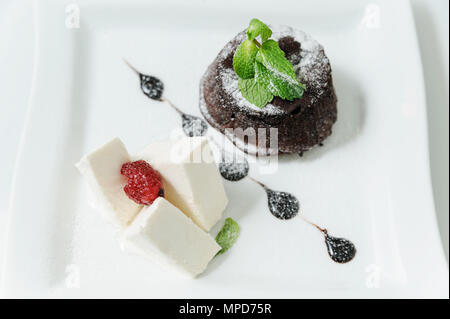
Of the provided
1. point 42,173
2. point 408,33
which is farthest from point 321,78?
point 42,173

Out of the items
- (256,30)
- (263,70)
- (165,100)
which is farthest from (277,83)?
(165,100)

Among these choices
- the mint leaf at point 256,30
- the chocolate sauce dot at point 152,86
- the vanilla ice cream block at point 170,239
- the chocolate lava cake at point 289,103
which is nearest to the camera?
the vanilla ice cream block at point 170,239

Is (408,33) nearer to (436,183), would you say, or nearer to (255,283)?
(436,183)

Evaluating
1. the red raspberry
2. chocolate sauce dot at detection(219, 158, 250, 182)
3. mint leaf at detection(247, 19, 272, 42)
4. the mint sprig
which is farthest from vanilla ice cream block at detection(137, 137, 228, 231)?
mint leaf at detection(247, 19, 272, 42)

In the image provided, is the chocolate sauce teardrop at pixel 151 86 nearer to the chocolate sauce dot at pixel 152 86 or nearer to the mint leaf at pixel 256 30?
the chocolate sauce dot at pixel 152 86

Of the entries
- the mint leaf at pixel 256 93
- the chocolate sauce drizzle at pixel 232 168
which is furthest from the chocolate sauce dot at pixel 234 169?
the mint leaf at pixel 256 93

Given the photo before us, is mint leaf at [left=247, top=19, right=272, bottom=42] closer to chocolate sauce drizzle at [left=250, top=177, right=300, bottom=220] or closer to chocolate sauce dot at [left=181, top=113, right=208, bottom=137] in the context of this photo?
chocolate sauce dot at [left=181, top=113, right=208, bottom=137]
